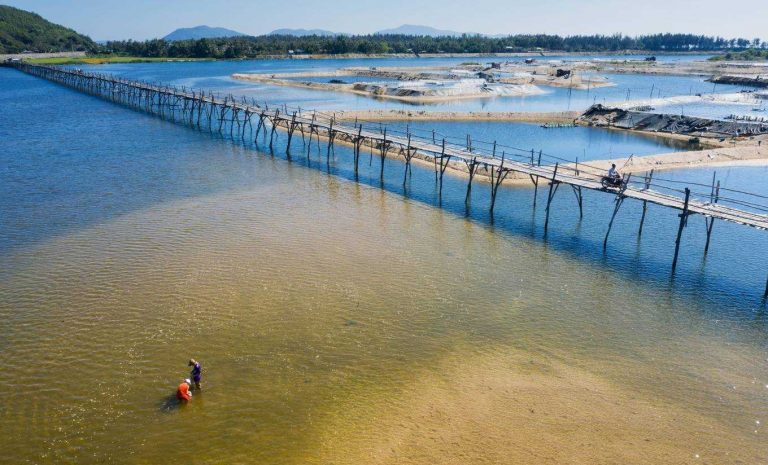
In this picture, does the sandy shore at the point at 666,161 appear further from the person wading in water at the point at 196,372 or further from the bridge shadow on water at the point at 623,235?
the person wading in water at the point at 196,372

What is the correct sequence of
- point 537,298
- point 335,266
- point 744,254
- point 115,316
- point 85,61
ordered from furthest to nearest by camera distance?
point 85,61 → point 744,254 → point 335,266 → point 537,298 → point 115,316

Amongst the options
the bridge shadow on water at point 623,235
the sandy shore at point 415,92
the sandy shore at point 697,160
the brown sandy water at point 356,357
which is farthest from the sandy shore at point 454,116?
the brown sandy water at point 356,357

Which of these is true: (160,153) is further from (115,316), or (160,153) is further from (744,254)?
(744,254)

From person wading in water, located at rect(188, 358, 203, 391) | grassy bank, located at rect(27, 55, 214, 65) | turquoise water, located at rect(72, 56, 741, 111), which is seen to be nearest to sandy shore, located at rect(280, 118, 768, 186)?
person wading in water, located at rect(188, 358, 203, 391)

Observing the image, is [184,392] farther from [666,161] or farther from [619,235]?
[666,161]

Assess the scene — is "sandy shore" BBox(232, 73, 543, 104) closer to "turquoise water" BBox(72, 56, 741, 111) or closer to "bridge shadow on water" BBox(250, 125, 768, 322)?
"turquoise water" BBox(72, 56, 741, 111)

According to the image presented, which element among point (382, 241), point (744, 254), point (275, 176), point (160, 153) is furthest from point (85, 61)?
point (744, 254)

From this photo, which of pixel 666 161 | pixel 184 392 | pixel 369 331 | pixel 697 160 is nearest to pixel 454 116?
pixel 666 161
